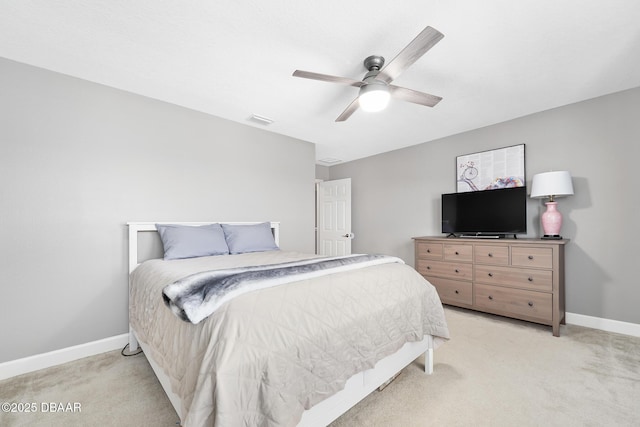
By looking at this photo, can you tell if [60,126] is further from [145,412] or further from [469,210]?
[469,210]

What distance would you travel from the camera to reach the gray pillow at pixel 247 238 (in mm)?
2799

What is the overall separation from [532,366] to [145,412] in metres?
2.71

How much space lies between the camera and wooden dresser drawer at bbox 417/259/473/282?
3.21 m

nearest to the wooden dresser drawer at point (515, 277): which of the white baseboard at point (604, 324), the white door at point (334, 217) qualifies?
the white baseboard at point (604, 324)

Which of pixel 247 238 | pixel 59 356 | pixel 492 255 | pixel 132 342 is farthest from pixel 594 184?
pixel 59 356

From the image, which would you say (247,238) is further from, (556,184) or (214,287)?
(556,184)

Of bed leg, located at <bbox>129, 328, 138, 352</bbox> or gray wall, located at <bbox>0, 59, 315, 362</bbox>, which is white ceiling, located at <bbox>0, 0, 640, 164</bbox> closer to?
gray wall, located at <bbox>0, 59, 315, 362</bbox>

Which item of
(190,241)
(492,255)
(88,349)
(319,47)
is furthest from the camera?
(492,255)

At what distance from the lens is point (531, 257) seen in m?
2.72

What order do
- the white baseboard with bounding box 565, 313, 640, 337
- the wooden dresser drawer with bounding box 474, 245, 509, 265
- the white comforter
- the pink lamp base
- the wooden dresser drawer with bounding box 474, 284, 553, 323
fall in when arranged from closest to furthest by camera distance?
the white comforter, the white baseboard with bounding box 565, 313, 640, 337, the wooden dresser drawer with bounding box 474, 284, 553, 323, the pink lamp base, the wooden dresser drawer with bounding box 474, 245, 509, 265

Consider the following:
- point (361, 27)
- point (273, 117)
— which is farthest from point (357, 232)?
point (361, 27)

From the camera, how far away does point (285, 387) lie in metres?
1.04

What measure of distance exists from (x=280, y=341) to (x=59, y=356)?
7.70 feet

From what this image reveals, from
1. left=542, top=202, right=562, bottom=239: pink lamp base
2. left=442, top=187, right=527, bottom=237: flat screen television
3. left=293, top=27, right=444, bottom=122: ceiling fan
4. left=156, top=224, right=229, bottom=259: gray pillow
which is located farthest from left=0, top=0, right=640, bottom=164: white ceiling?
left=156, top=224, right=229, bottom=259: gray pillow
